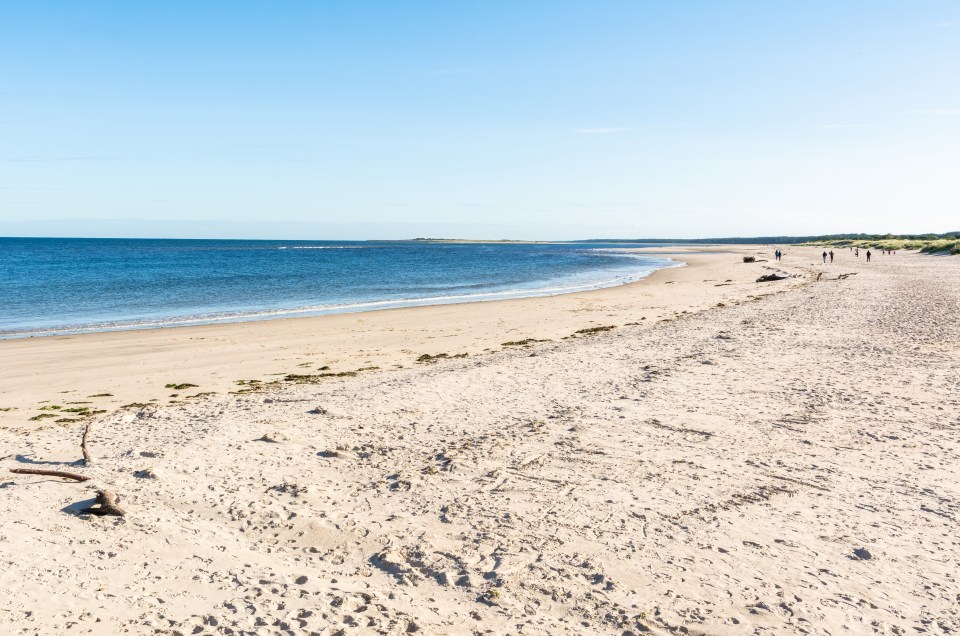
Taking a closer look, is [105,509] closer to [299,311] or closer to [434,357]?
[434,357]

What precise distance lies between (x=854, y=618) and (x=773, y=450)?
3574 mm

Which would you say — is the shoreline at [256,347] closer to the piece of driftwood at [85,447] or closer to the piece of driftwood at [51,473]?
the piece of driftwood at [85,447]

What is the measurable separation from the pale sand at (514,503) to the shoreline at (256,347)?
17.0 inches

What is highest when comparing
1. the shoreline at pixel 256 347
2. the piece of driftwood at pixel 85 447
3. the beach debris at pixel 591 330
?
the piece of driftwood at pixel 85 447

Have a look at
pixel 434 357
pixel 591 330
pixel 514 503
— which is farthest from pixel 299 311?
pixel 514 503

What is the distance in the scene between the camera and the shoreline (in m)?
13.2

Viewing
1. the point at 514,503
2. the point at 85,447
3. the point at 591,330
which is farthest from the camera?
the point at 591,330

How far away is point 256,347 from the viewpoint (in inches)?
718

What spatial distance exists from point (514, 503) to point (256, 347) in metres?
13.4

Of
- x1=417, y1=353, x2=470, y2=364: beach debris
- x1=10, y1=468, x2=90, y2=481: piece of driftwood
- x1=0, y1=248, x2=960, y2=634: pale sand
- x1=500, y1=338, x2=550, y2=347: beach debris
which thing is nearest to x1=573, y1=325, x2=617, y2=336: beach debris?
x1=500, y1=338, x2=550, y2=347: beach debris

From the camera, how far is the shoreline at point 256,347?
13.2 metres

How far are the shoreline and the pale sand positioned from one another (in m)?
0.43

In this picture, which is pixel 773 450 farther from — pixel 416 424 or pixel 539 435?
pixel 416 424

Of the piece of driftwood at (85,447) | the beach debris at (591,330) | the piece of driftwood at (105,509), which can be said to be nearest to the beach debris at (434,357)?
the beach debris at (591,330)
